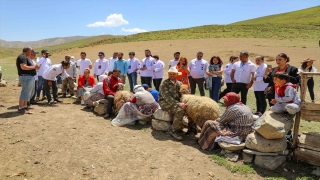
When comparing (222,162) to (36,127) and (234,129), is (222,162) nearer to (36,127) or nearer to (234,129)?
(234,129)

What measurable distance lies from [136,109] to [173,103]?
4.59ft

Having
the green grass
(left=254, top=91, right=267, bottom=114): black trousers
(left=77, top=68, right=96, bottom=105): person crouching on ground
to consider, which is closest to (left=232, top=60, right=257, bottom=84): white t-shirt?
(left=254, top=91, right=267, bottom=114): black trousers

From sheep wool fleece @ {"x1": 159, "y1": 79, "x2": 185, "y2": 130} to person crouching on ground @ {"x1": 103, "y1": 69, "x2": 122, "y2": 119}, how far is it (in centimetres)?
221

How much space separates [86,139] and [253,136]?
13.2 feet

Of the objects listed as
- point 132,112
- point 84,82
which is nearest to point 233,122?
point 132,112

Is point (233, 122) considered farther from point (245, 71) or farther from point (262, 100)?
point (245, 71)

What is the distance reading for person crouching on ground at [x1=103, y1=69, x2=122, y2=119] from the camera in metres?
8.95

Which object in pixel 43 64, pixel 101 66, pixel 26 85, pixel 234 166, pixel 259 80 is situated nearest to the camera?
pixel 234 166

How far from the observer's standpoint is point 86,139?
6.84 m

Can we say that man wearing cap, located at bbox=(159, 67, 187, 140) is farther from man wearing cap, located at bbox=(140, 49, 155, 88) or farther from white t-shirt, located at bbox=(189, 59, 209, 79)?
man wearing cap, located at bbox=(140, 49, 155, 88)

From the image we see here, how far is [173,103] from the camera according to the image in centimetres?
723

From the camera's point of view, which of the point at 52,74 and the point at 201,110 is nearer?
the point at 201,110

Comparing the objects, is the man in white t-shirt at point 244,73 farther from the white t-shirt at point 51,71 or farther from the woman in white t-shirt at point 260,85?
the white t-shirt at point 51,71

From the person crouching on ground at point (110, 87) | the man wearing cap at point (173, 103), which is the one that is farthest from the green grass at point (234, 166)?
the person crouching on ground at point (110, 87)
